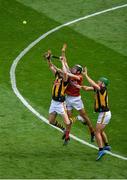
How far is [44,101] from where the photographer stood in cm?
2259

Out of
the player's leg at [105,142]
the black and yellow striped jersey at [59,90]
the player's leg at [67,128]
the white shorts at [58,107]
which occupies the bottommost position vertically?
the player's leg at [105,142]

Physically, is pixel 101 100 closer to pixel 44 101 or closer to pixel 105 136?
pixel 105 136

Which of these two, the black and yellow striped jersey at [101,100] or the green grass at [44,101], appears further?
the black and yellow striped jersey at [101,100]

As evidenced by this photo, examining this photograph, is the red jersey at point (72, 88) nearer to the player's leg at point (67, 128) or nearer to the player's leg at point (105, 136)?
the player's leg at point (67, 128)

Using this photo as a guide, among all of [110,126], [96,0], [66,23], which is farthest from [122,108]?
[96,0]

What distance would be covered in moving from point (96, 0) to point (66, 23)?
10.8ft

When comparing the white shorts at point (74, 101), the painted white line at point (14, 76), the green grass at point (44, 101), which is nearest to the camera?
the green grass at point (44, 101)

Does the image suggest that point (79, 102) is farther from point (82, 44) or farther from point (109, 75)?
point (82, 44)

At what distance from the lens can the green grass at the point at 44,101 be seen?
18.0 meters

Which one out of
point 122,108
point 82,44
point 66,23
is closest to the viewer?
point 122,108

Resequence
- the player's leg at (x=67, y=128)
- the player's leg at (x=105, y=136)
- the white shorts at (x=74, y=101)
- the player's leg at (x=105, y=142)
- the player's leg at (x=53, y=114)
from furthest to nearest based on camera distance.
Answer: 1. the white shorts at (x=74, y=101)
2. the player's leg at (x=53, y=114)
3. the player's leg at (x=67, y=128)
4. the player's leg at (x=105, y=142)
5. the player's leg at (x=105, y=136)

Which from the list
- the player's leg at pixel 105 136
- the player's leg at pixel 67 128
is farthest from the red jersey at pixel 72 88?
the player's leg at pixel 105 136

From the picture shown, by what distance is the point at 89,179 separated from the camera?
1717cm

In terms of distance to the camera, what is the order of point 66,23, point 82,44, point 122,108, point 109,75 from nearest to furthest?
1. point 122,108
2. point 109,75
3. point 82,44
4. point 66,23
